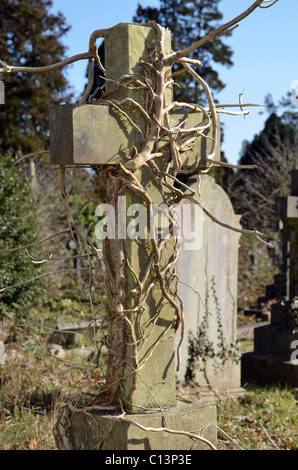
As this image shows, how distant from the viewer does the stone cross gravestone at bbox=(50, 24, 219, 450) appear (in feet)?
7.13

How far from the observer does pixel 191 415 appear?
227 centimetres

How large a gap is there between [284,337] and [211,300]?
1.42 meters

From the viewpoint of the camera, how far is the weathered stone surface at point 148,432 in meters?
2.14

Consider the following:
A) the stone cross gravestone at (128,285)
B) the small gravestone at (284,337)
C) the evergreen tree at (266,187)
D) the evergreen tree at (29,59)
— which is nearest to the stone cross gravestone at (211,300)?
the small gravestone at (284,337)

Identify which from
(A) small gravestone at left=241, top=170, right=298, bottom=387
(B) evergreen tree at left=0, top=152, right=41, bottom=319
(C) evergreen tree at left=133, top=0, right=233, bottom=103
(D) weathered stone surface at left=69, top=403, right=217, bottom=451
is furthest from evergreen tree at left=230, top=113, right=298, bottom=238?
(D) weathered stone surface at left=69, top=403, right=217, bottom=451

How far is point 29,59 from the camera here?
19.6 meters

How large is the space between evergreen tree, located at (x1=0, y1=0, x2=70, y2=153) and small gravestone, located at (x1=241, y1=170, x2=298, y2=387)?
43.1 feet

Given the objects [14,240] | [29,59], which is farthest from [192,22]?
[14,240]

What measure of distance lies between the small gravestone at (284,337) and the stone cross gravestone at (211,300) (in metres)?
0.74

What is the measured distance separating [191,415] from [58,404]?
2.83m

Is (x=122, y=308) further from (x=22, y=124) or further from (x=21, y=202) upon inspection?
(x=22, y=124)

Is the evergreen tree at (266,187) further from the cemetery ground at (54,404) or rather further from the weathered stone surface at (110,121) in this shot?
the weathered stone surface at (110,121)

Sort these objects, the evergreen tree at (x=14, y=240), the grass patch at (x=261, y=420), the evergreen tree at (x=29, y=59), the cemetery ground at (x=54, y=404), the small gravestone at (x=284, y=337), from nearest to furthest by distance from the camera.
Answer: the cemetery ground at (x=54, y=404)
the grass patch at (x=261, y=420)
the small gravestone at (x=284, y=337)
the evergreen tree at (x=14, y=240)
the evergreen tree at (x=29, y=59)

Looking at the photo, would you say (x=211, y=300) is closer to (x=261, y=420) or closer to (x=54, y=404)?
(x=261, y=420)
